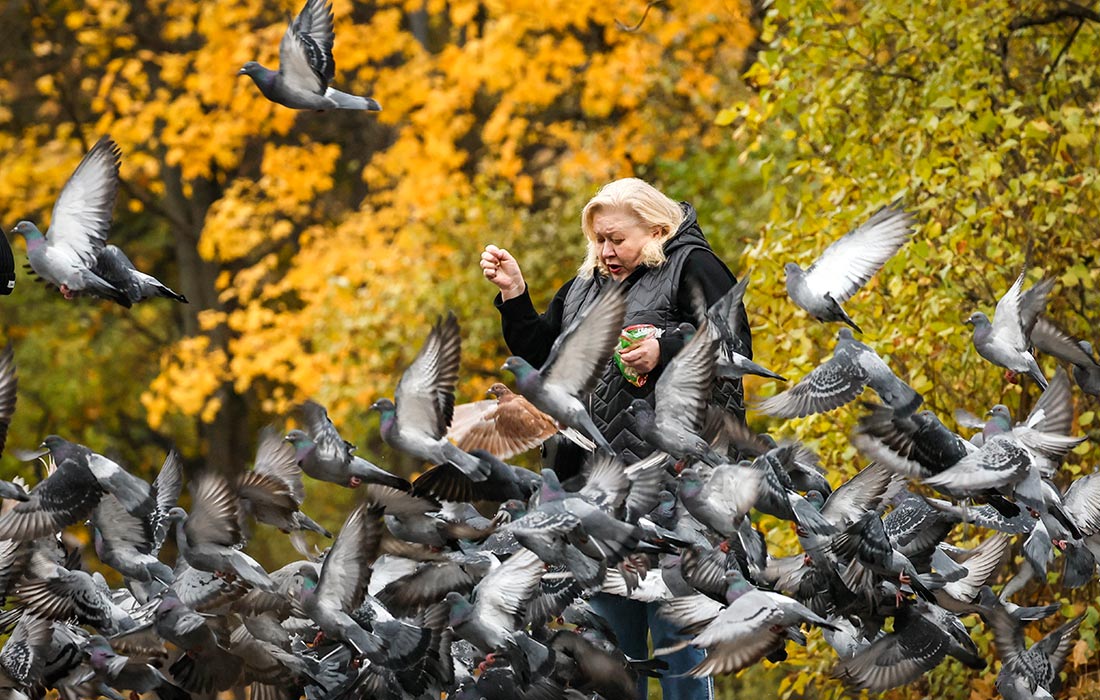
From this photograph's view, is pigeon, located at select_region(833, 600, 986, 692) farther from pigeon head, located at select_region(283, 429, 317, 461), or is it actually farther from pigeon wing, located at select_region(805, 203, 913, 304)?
pigeon head, located at select_region(283, 429, 317, 461)

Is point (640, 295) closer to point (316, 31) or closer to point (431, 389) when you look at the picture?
point (431, 389)

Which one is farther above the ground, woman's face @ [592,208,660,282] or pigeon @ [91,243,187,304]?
woman's face @ [592,208,660,282]

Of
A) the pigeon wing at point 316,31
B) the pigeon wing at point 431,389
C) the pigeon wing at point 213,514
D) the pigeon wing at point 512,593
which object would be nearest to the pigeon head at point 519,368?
the pigeon wing at point 431,389

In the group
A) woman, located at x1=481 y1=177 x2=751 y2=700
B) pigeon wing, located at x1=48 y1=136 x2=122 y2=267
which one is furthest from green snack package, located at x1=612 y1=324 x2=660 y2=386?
pigeon wing, located at x1=48 y1=136 x2=122 y2=267

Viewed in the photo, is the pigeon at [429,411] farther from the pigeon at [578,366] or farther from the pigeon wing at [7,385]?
the pigeon wing at [7,385]

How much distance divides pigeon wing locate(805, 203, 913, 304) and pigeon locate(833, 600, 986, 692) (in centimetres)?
123

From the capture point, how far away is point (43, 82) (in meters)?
12.5

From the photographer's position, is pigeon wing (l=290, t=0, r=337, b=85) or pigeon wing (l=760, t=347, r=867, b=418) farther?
pigeon wing (l=290, t=0, r=337, b=85)

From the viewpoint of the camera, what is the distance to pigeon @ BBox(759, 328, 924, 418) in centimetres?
413

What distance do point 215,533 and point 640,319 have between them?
1.30m

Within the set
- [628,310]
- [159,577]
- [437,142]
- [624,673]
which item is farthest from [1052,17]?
[437,142]

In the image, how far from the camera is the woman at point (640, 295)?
4.07 m

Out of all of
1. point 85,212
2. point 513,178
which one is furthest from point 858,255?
point 513,178

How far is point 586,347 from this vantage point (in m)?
3.83
